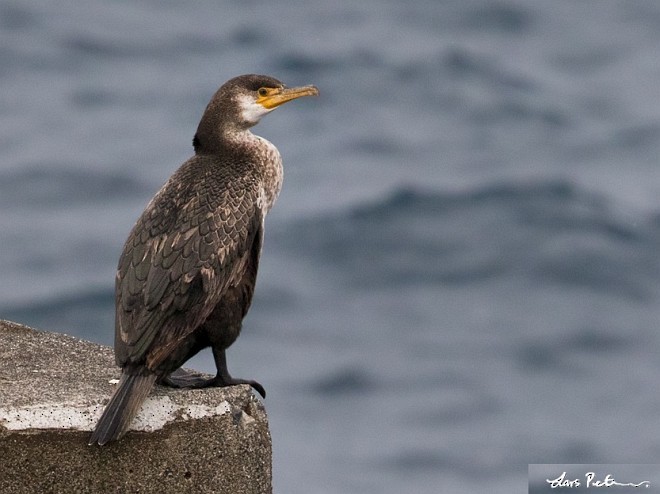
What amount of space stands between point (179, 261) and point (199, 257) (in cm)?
11

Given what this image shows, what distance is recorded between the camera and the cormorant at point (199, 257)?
277 inches

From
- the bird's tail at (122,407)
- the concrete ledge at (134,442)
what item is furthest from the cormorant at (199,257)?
the concrete ledge at (134,442)

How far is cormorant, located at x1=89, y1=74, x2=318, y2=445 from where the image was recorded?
23.1 feet

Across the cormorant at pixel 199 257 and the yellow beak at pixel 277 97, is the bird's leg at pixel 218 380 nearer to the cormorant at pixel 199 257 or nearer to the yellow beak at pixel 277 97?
the cormorant at pixel 199 257

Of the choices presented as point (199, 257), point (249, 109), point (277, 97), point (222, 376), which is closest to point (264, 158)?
point (249, 109)

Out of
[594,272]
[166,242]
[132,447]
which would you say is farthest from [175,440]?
[594,272]

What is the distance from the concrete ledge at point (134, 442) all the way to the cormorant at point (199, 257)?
11 cm

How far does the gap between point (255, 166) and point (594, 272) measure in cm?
2133

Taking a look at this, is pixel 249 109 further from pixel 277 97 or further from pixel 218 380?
pixel 218 380

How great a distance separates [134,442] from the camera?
6629 mm

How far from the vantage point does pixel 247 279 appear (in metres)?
7.71

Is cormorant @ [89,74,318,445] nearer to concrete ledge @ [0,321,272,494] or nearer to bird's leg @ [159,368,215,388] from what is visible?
bird's leg @ [159,368,215,388]

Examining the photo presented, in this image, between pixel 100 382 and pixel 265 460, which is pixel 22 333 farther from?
pixel 265 460

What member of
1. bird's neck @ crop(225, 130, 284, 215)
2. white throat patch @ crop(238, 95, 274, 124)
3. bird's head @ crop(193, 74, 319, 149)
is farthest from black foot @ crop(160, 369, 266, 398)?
white throat patch @ crop(238, 95, 274, 124)
